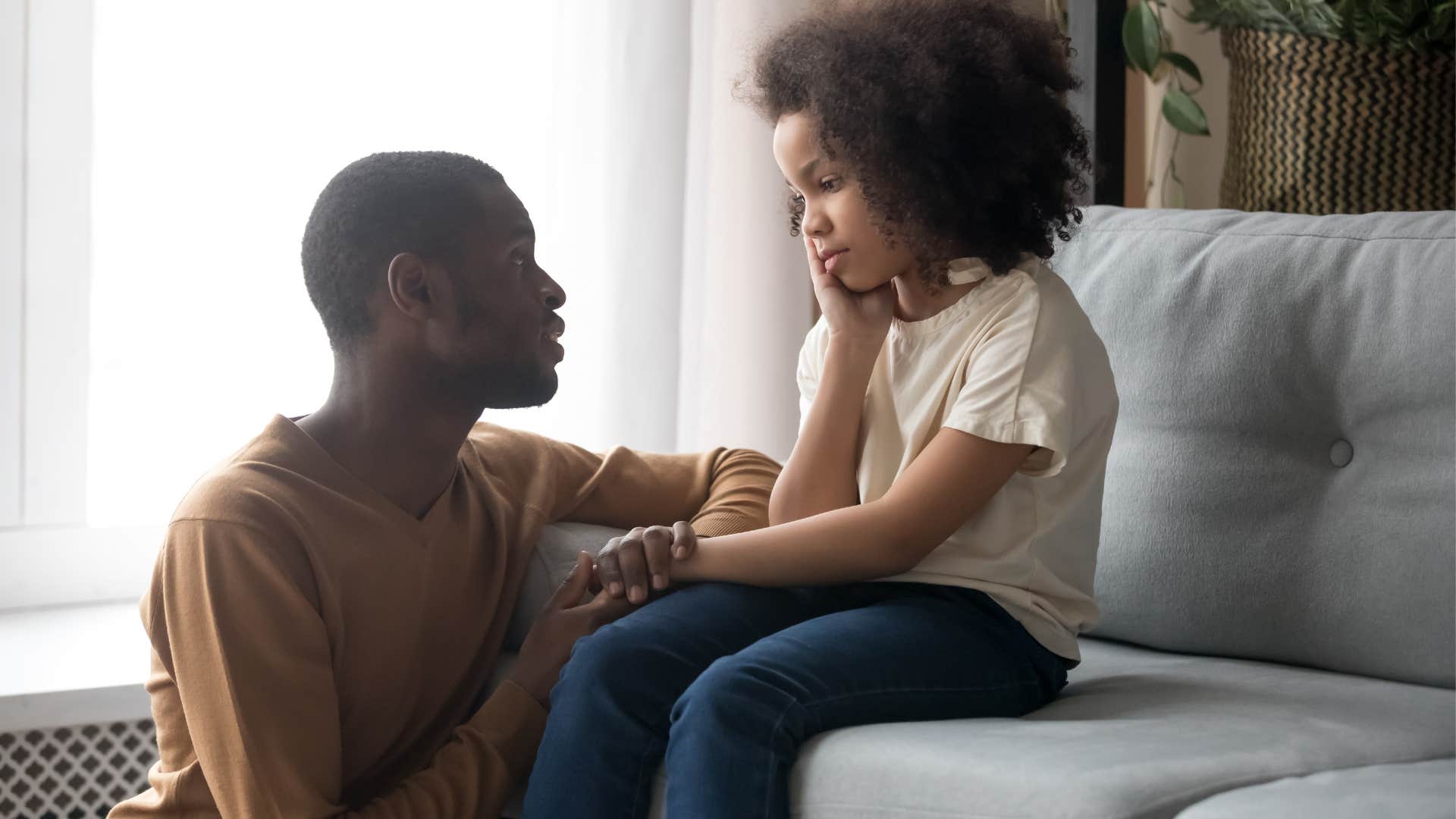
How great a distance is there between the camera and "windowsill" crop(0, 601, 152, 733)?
1.49 metres

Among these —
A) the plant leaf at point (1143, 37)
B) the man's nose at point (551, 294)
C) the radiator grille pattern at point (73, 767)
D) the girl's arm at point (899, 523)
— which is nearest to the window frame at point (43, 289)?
the radiator grille pattern at point (73, 767)

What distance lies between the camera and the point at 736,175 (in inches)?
82.2

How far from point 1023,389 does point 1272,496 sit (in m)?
0.37

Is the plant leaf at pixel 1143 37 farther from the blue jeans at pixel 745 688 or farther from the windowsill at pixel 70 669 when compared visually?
the windowsill at pixel 70 669

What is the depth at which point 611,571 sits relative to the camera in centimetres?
125

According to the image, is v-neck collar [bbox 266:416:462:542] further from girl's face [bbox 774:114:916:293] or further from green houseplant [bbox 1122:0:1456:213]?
green houseplant [bbox 1122:0:1456:213]

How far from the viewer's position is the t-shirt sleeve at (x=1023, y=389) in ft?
3.80

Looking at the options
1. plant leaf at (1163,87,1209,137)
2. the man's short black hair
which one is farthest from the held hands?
plant leaf at (1163,87,1209,137)

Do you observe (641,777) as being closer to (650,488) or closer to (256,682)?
(256,682)

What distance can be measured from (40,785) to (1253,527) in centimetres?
128

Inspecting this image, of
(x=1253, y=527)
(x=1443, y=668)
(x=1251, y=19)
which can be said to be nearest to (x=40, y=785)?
(x=1253, y=527)

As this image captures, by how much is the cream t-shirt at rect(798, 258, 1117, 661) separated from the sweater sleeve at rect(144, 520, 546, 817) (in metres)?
0.45

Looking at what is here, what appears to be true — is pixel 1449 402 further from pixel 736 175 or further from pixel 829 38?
pixel 736 175

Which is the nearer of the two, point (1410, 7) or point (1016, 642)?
point (1016, 642)
